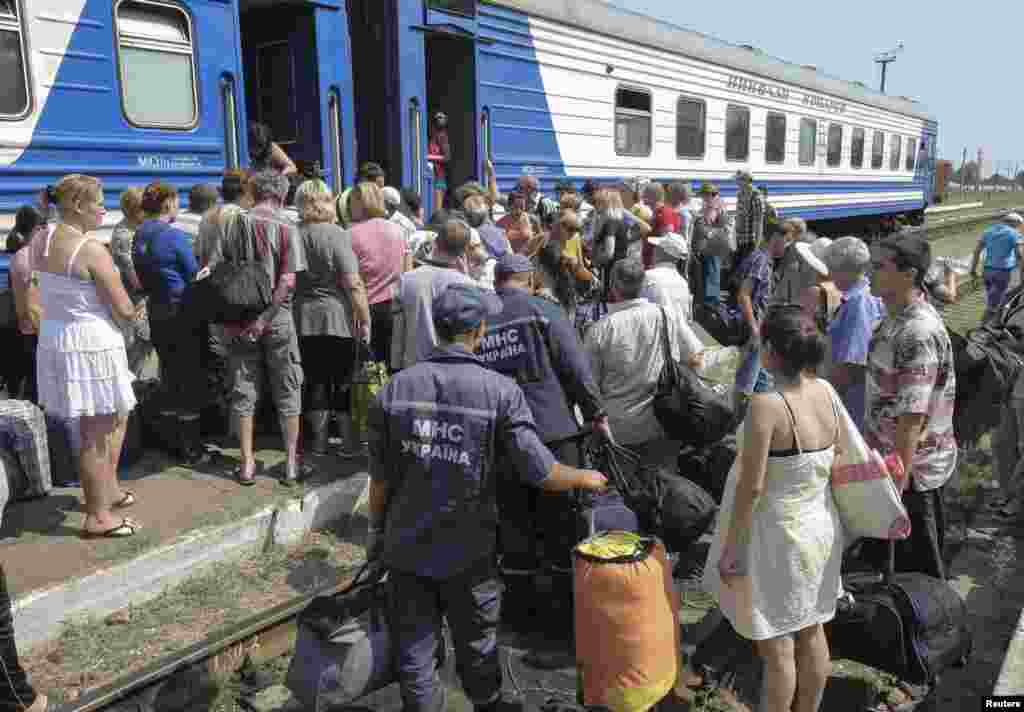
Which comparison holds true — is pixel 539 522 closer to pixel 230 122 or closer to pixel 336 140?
pixel 230 122

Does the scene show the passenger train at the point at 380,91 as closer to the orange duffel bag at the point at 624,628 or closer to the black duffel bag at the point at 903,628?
the orange duffel bag at the point at 624,628

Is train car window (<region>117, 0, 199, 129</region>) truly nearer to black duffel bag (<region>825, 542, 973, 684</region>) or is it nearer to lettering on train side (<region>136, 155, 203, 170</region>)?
lettering on train side (<region>136, 155, 203, 170</region>)

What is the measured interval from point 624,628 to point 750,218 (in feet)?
22.3

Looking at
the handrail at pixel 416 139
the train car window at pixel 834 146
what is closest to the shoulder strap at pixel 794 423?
the handrail at pixel 416 139

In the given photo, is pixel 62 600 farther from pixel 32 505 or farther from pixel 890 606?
pixel 890 606

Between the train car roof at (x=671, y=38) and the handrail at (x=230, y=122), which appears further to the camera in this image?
the train car roof at (x=671, y=38)

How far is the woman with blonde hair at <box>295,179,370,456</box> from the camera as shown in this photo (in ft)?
17.0

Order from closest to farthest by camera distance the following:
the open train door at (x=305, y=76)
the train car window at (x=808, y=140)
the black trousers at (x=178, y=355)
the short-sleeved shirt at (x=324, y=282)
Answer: the short-sleeved shirt at (x=324, y=282)
the black trousers at (x=178, y=355)
the open train door at (x=305, y=76)
the train car window at (x=808, y=140)

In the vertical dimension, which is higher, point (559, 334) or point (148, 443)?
point (559, 334)

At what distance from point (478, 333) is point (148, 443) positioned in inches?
152

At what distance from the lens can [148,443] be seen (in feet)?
19.0

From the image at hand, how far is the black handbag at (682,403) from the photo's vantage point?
4.25 meters

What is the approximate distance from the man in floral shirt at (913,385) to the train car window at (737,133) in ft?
32.9

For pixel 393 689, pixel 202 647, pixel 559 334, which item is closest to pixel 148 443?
pixel 202 647
